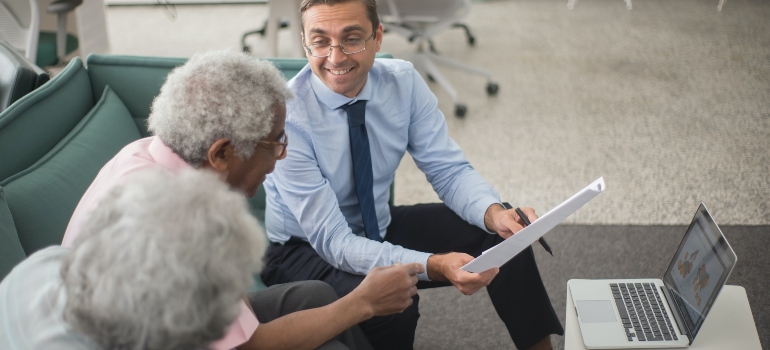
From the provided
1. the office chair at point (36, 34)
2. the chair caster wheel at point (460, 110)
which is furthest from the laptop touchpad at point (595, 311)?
the office chair at point (36, 34)

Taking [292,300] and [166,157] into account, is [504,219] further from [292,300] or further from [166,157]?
[166,157]

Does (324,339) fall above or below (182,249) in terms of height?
below

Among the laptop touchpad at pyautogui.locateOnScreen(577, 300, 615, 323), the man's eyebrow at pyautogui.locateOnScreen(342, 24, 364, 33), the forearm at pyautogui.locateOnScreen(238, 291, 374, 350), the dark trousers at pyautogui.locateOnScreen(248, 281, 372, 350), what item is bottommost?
the laptop touchpad at pyautogui.locateOnScreen(577, 300, 615, 323)

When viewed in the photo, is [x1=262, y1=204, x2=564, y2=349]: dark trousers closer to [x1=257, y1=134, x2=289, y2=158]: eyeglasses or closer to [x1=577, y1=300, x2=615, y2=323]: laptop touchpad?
[x1=577, y1=300, x2=615, y2=323]: laptop touchpad

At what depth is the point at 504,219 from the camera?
1642 mm

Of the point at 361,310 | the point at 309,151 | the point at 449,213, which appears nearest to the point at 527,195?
the point at 449,213

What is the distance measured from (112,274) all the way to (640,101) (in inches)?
122

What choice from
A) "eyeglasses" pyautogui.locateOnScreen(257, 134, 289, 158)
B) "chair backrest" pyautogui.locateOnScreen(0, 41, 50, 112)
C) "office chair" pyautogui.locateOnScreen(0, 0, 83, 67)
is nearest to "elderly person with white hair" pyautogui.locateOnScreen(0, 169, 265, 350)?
"eyeglasses" pyautogui.locateOnScreen(257, 134, 289, 158)

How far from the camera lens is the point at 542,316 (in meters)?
1.68

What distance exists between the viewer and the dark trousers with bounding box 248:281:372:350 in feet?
4.60

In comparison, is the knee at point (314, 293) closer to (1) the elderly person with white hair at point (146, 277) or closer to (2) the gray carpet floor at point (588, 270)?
(1) the elderly person with white hair at point (146, 277)

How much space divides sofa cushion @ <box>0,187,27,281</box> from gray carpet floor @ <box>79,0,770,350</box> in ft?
3.57

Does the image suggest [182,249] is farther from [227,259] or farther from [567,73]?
[567,73]

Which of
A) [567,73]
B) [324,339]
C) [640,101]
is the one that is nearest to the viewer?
[324,339]
